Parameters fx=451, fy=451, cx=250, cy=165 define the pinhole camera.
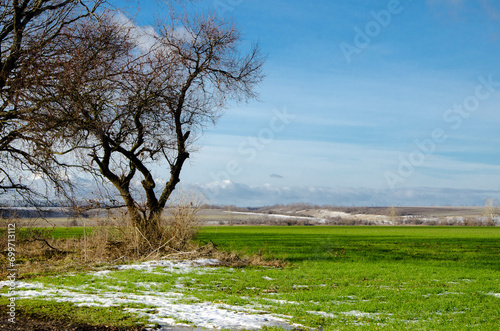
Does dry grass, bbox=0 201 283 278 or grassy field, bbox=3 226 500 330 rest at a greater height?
dry grass, bbox=0 201 283 278

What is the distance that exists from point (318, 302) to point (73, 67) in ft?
28.9

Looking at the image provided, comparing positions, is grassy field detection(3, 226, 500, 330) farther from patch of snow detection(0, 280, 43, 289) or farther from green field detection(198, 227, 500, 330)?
patch of snow detection(0, 280, 43, 289)

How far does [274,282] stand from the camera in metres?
14.6

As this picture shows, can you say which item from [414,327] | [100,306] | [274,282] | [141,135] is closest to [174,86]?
[141,135]

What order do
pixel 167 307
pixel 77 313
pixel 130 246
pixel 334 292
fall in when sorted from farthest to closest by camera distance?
1. pixel 130 246
2. pixel 334 292
3. pixel 167 307
4. pixel 77 313

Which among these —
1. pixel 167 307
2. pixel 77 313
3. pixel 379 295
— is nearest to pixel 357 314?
pixel 379 295

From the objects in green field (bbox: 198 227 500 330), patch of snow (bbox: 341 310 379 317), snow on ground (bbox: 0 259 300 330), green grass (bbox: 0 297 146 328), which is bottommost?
green field (bbox: 198 227 500 330)

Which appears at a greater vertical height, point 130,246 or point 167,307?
point 130,246

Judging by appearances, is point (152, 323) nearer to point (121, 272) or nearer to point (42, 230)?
point (121, 272)

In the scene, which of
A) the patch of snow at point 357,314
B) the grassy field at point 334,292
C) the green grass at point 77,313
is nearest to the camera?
the green grass at point 77,313

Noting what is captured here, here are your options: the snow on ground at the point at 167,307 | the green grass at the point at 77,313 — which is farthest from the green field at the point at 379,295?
the green grass at the point at 77,313

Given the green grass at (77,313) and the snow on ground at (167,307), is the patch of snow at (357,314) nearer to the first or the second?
the snow on ground at (167,307)

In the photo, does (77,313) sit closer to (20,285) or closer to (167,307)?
(167,307)

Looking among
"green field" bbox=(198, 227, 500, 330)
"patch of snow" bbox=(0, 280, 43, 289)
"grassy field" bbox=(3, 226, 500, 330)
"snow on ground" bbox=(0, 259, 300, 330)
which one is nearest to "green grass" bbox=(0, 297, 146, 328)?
"grassy field" bbox=(3, 226, 500, 330)
